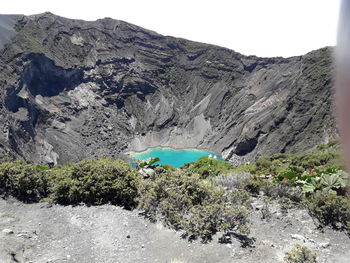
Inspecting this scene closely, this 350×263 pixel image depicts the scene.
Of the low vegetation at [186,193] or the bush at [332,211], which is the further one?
the bush at [332,211]

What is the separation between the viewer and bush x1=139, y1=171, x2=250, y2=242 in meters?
7.50

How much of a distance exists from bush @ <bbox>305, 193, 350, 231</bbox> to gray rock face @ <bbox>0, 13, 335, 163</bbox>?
160ft

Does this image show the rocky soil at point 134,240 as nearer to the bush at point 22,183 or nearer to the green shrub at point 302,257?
the green shrub at point 302,257

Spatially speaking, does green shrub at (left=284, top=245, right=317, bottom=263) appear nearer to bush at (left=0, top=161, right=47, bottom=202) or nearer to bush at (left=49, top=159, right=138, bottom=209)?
bush at (left=49, top=159, right=138, bottom=209)

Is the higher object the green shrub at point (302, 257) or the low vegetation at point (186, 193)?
the green shrub at point (302, 257)

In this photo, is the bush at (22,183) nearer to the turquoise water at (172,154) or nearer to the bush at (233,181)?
the bush at (233,181)

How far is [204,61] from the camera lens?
106 m

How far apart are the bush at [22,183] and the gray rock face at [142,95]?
4078 cm

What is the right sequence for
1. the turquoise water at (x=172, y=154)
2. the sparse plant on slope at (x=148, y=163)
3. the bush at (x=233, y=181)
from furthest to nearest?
the turquoise water at (x=172, y=154)
the sparse plant on slope at (x=148, y=163)
the bush at (x=233, y=181)

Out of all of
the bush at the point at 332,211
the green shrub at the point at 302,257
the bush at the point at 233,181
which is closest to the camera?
the green shrub at the point at 302,257

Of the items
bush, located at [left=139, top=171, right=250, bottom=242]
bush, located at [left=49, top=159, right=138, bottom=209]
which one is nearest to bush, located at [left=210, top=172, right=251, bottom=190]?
bush, located at [left=139, top=171, right=250, bottom=242]

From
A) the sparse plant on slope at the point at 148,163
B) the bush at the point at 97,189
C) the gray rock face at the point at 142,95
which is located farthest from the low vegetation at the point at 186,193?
the gray rock face at the point at 142,95

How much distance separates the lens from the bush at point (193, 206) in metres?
7.50

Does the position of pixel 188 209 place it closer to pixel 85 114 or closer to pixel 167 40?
pixel 85 114
